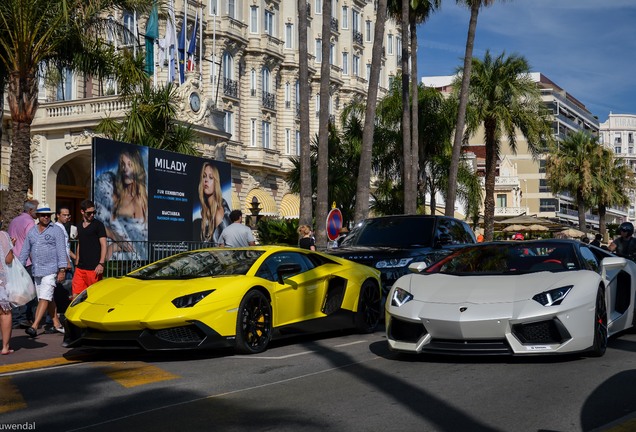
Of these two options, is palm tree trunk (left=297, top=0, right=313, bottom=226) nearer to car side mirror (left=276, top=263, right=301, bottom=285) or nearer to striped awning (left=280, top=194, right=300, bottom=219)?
car side mirror (left=276, top=263, right=301, bottom=285)

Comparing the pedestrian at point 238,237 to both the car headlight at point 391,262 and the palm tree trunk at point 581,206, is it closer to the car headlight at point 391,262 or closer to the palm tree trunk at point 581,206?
the car headlight at point 391,262

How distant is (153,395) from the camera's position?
7211mm

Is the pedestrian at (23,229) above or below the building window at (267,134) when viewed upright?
below

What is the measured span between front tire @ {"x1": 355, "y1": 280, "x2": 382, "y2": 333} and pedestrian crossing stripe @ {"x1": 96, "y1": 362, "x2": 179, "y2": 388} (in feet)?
11.8

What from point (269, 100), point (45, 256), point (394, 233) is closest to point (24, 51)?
point (45, 256)

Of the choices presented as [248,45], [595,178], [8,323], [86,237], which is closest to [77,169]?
[248,45]

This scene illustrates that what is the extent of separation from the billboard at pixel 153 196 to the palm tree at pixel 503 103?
20.7 metres

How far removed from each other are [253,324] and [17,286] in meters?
2.69

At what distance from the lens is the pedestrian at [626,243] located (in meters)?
14.7

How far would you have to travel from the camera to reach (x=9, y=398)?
7.15 m

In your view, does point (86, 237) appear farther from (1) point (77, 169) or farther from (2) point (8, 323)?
(1) point (77, 169)

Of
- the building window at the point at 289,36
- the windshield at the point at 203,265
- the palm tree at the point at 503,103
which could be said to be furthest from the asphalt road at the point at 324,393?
the building window at the point at 289,36

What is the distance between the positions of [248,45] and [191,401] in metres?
49.6

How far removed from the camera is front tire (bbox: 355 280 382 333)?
11.7 metres
